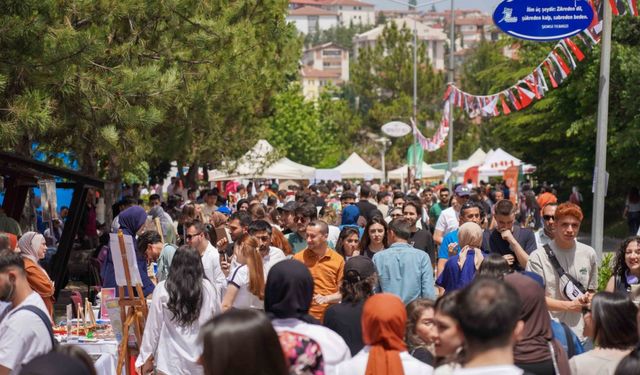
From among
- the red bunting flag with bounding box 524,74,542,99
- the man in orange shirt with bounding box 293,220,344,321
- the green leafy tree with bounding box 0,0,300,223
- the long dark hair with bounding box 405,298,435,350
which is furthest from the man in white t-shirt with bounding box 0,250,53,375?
the red bunting flag with bounding box 524,74,542,99

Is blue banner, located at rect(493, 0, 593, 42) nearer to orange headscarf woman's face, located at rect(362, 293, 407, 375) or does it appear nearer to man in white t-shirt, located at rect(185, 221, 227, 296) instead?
man in white t-shirt, located at rect(185, 221, 227, 296)

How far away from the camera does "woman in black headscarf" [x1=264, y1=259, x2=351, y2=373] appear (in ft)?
17.8

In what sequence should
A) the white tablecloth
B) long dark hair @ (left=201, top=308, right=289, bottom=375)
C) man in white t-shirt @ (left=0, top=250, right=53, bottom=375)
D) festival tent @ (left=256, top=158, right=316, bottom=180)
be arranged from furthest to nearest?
festival tent @ (left=256, top=158, right=316, bottom=180)
the white tablecloth
man in white t-shirt @ (left=0, top=250, right=53, bottom=375)
long dark hair @ (left=201, top=308, right=289, bottom=375)

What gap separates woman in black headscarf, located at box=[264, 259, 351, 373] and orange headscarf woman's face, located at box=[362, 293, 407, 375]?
159 mm

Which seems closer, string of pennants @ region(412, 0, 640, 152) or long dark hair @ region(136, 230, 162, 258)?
long dark hair @ region(136, 230, 162, 258)

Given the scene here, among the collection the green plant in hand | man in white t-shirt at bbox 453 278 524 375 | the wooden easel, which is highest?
man in white t-shirt at bbox 453 278 524 375

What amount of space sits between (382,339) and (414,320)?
0.98m

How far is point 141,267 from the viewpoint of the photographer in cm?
1132

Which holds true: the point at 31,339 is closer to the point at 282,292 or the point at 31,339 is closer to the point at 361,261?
the point at 282,292

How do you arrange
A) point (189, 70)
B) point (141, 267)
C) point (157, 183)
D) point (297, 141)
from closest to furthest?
point (141, 267)
point (189, 70)
point (157, 183)
point (297, 141)

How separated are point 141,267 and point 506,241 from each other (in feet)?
11.6

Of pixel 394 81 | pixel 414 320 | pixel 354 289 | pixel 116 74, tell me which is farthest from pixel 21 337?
pixel 394 81

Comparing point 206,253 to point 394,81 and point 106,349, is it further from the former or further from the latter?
point 394,81

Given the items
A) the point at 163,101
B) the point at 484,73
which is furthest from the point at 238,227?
the point at 484,73
